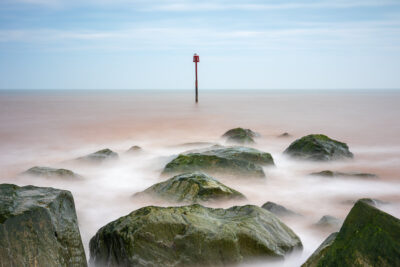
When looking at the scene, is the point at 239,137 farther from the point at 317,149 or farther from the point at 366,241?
the point at 366,241

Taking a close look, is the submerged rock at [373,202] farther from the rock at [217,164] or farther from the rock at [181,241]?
the rock at [181,241]

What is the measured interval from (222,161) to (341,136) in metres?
8.43

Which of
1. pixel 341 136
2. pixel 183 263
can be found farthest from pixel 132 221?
pixel 341 136

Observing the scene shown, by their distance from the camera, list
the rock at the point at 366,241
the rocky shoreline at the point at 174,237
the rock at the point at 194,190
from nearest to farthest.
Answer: the rock at the point at 366,241
the rocky shoreline at the point at 174,237
the rock at the point at 194,190

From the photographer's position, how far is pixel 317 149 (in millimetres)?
7289

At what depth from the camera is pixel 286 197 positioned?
538 centimetres

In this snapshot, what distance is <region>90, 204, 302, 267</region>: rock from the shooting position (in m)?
2.59

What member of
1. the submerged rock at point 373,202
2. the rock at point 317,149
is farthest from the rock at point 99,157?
the submerged rock at point 373,202

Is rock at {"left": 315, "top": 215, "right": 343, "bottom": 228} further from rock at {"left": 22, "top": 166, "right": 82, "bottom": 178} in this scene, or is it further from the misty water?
rock at {"left": 22, "top": 166, "right": 82, "bottom": 178}

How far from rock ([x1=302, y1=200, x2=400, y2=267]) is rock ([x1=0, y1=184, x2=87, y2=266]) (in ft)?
5.80

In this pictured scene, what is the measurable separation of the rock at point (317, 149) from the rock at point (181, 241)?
179 inches

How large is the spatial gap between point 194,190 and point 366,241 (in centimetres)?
249

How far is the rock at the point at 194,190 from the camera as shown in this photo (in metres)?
4.29

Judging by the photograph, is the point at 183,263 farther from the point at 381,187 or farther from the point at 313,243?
the point at 381,187
